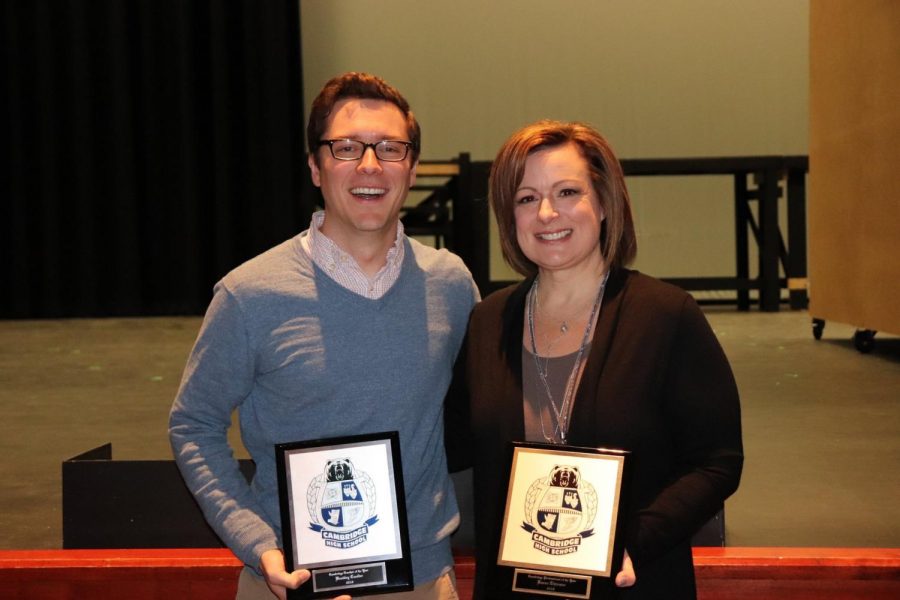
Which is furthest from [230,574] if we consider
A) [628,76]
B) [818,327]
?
[628,76]

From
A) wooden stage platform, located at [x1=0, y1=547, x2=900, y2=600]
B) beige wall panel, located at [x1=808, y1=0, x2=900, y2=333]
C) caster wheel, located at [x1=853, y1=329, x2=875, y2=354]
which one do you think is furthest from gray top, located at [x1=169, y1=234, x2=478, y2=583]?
caster wheel, located at [x1=853, y1=329, x2=875, y2=354]

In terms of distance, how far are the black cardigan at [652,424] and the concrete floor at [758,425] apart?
42.7 inches

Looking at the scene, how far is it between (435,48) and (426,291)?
8.51 meters

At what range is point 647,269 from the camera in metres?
9.59

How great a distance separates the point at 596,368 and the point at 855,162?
13.8 feet

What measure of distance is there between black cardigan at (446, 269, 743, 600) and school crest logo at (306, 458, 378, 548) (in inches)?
6.0

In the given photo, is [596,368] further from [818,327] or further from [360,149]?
[818,327]

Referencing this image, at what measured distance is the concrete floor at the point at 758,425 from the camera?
242 centimetres

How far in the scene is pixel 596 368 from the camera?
49.7 inches

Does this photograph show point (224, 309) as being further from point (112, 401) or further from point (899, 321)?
point (899, 321)

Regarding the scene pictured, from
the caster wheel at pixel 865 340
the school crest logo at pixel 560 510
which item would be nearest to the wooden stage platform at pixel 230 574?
the school crest logo at pixel 560 510

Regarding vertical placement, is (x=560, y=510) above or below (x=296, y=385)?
below

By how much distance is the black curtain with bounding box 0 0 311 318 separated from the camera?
8.99m

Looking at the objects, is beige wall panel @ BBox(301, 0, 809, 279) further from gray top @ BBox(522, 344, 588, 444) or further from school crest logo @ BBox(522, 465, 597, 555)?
school crest logo @ BBox(522, 465, 597, 555)
